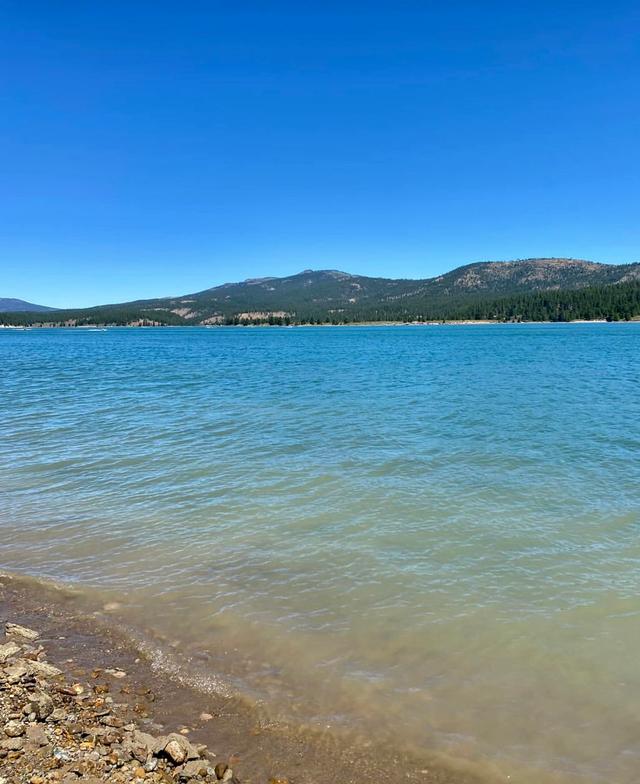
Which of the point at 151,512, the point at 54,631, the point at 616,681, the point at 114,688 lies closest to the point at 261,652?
the point at 114,688

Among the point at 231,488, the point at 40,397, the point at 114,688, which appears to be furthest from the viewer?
the point at 40,397

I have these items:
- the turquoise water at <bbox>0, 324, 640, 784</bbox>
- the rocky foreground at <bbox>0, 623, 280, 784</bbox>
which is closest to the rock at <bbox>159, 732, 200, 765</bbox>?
the rocky foreground at <bbox>0, 623, 280, 784</bbox>

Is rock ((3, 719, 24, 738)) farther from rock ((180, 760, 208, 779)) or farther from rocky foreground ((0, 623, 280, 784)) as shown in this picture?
rock ((180, 760, 208, 779))

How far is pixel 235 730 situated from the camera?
486 centimetres

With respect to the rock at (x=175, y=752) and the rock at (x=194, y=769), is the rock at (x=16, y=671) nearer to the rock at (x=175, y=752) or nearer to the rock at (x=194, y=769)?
the rock at (x=175, y=752)

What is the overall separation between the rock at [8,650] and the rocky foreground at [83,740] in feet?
0.61

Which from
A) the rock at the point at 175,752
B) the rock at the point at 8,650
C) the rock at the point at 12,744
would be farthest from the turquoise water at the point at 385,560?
the rock at the point at 12,744

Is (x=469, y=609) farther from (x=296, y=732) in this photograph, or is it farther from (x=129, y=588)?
(x=129, y=588)

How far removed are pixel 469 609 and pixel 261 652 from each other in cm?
283

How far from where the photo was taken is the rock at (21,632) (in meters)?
6.36

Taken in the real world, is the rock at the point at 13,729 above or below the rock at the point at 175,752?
above

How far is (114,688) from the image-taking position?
537cm

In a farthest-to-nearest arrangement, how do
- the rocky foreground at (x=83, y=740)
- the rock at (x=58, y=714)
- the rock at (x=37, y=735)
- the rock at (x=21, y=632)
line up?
the rock at (x=21, y=632) → the rock at (x=58, y=714) → the rock at (x=37, y=735) → the rocky foreground at (x=83, y=740)

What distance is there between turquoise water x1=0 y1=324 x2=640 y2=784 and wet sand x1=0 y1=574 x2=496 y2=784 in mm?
246
